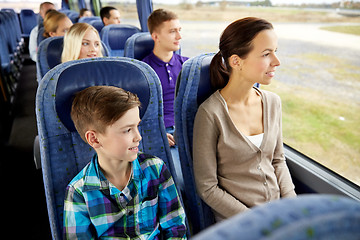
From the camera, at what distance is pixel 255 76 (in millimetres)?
1336

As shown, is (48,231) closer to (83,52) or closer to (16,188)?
(16,188)

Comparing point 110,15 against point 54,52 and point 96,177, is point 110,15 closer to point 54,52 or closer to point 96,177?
point 54,52

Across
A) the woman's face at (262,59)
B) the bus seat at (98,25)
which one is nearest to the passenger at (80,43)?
the woman's face at (262,59)

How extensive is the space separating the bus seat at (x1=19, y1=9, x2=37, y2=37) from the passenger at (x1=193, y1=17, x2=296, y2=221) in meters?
10.4

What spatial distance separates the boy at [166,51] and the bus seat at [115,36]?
4.04ft

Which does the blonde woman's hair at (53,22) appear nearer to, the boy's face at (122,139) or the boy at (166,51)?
the boy at (166,51)

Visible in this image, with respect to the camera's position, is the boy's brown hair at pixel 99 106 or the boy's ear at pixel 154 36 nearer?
the boy's brown hair at pixel 99 106

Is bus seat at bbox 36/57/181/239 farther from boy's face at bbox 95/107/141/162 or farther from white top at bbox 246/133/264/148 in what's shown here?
white top at bbox 246/133/264/148

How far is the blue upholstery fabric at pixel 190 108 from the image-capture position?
140 centimetres

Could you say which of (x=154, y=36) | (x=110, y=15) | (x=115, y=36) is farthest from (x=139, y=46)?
(x=110, y=15)

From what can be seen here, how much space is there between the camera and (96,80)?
1.26m

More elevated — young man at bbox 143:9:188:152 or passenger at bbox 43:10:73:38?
passenger at bbox 43:10:73:38

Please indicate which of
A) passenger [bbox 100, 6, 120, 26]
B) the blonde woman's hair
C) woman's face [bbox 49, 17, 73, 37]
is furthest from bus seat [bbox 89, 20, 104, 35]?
woman's face [bbox 49, 17, 73, 37]

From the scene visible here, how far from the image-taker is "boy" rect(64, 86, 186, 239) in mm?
1098
